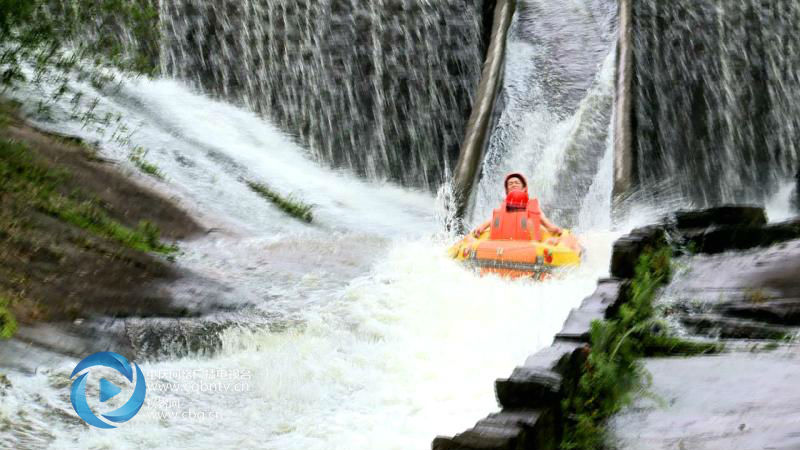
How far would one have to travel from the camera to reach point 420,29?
16.6 metres

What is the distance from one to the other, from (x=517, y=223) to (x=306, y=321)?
330 centimetres

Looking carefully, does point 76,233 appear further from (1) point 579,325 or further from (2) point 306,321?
(1) point 579,325

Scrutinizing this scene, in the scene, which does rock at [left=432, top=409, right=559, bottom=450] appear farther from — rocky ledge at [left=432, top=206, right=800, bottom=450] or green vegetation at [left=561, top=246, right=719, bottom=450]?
green vegetation at [left=561, top=246, right=719, bottom=450]

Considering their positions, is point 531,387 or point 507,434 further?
point 531,387

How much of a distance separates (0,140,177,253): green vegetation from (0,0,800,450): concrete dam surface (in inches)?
1.9

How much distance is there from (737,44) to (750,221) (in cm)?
963

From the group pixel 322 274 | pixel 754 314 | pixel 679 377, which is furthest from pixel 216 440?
pixel 322 274

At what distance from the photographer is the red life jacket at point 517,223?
33.2ft

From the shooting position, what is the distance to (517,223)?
10.2m

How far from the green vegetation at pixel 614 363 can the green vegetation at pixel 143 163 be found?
7905 millimetres

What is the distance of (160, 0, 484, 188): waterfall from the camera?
16.3 meters

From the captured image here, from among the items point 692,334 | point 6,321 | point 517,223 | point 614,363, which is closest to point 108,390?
point 6,321

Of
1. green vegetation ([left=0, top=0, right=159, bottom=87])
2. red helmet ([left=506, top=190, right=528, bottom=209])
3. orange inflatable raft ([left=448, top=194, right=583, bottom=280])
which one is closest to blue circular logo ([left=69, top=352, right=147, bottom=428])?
orange inflatable raft ([left=448, top=194, right=583, bottom=280])

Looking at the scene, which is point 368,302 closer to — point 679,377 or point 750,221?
point 750,221
